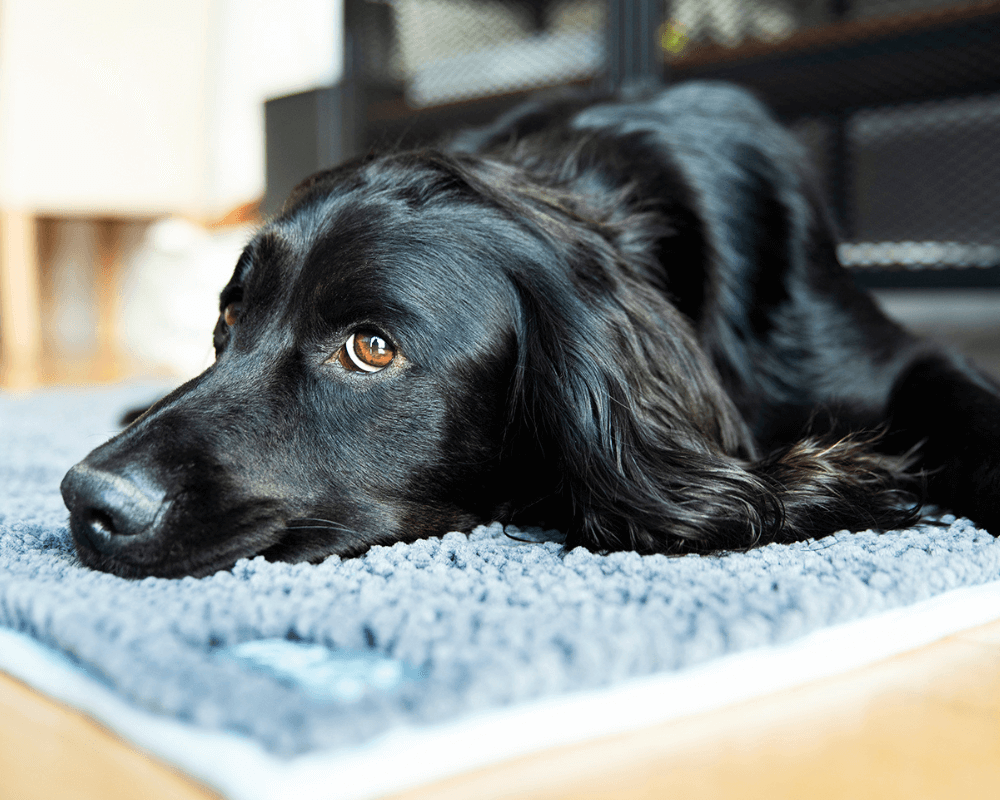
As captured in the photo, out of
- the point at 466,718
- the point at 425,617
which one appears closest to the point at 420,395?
the point at 425,617

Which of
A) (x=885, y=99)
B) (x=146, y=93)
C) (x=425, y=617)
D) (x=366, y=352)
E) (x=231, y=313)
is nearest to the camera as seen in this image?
(x=425, y=617)

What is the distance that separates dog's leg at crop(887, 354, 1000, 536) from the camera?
3.97ft

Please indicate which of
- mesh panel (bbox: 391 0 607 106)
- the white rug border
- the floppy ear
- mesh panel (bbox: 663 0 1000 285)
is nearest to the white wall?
mesh panel (bbox: 391 0 607 106)

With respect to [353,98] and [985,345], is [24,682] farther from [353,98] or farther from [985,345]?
[985,345]

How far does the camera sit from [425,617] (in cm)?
77

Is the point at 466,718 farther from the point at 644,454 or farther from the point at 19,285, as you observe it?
the point at 19,285

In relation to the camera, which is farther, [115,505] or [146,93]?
[146,93]

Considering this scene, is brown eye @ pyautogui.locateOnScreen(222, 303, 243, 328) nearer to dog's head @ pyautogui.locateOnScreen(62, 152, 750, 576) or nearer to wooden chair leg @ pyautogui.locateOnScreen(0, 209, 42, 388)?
dog's head @ pyautogui.locateOnScreen(62, 152, 750, 576)

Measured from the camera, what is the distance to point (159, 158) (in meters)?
4.49

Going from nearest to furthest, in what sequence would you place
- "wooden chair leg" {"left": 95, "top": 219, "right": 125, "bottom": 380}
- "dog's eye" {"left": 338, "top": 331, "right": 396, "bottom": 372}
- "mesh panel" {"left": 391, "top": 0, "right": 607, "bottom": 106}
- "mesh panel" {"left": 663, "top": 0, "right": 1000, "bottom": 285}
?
"dog's eye" {"left": 338, "top": 331, "right": 396, "bottom": 372}
"mesh panel" {"left": 663, "top": 0, "right": 1000, "bottom": 285}
"mesh panel" {"left": 391, "top": 0, "right": 607, "bottom": 106}
"wooden chair leg" {"left": 95, "top": 219, "right": 125, "bottom": 380}

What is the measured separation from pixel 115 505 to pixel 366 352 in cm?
32

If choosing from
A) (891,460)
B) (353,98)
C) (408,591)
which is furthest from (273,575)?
(353,98)

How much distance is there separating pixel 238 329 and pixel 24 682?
0.55 metres

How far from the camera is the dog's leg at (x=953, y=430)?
47.6 inches
